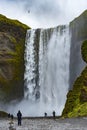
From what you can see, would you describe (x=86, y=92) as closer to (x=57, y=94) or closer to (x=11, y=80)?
(x=57, y=94)

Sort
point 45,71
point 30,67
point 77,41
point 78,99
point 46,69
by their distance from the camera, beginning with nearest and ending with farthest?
point 78,99
point 77,41
point 45,71
point 46,69
point 30,67

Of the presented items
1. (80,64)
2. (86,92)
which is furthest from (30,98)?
(86,92)

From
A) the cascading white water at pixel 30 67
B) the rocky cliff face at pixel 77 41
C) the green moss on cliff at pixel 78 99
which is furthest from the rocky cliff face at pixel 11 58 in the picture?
the green moss on cliff at pixel 78 99

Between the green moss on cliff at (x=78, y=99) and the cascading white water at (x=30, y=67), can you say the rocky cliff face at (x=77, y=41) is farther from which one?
the green moss on cliff at (x=78, y=99)

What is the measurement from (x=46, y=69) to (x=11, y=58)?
9539mm

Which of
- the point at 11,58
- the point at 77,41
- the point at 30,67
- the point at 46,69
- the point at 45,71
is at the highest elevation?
the point at 77,41

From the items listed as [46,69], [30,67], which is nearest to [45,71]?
[46,69]

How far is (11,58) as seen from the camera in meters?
104

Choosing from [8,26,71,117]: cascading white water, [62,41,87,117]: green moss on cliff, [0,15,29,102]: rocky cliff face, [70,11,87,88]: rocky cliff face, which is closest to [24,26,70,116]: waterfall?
[8,26,71,117]: cascading white water

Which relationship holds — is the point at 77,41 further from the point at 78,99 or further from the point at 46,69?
the point at 78,99

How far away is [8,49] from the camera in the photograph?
4126 inches

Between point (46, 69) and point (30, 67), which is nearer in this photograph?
point (46, 69)

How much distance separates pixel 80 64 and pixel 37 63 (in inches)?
664

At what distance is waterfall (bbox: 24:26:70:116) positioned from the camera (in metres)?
96.8
